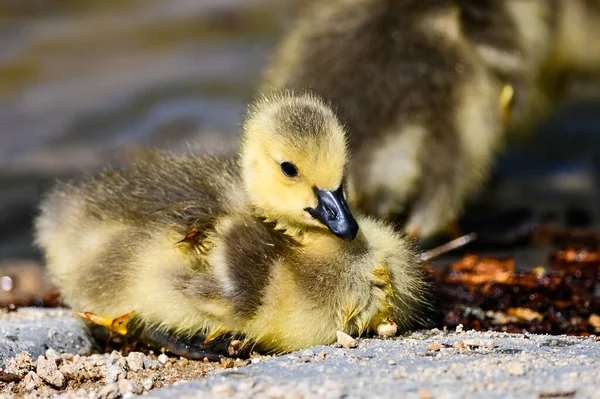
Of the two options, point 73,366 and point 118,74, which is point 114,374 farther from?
point 118,74

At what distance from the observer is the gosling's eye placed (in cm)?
197

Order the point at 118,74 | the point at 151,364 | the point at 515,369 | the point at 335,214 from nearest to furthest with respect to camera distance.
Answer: the point at 515,369
the point at 335,214
the point at 151,364
the point at 118,74

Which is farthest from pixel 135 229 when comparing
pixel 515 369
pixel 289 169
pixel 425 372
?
pixel 515 369

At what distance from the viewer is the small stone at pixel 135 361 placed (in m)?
1.97

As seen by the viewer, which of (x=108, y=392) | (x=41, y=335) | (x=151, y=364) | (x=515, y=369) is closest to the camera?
(x=515, y=369)

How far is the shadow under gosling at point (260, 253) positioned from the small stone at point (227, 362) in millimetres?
54

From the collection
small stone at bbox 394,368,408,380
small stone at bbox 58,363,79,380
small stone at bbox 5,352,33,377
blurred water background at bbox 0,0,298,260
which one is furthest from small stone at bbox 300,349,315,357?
blurred water background at bbox 0,0,298,260

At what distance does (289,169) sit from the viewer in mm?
1977

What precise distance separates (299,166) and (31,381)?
27.3 inches

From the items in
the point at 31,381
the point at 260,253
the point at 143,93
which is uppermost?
the point at 143,93

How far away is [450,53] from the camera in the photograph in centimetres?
304

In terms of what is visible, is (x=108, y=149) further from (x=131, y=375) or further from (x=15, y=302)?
(x=131, y=375)

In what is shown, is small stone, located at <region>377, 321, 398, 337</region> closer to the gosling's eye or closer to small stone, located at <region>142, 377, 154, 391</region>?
the gosling's eye

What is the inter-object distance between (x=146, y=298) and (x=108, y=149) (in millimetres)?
2900
